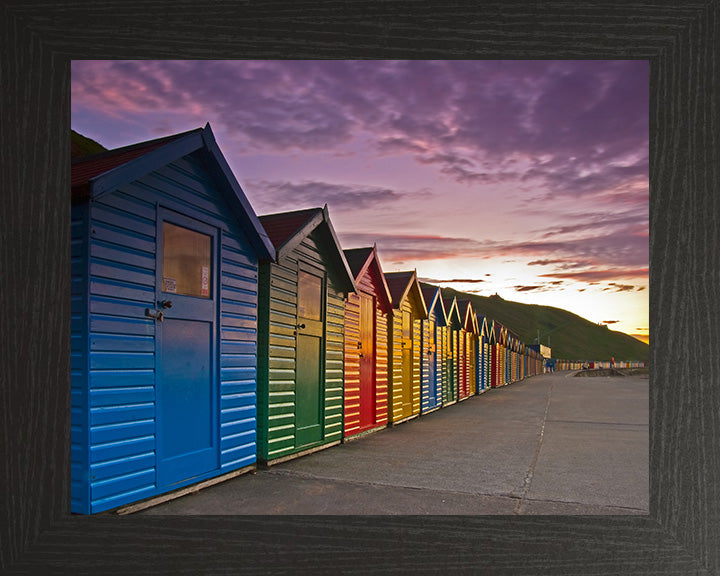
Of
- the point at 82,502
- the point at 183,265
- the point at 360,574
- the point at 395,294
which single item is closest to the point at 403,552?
the point at 360,574

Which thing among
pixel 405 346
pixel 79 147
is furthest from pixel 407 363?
pixel 79 147

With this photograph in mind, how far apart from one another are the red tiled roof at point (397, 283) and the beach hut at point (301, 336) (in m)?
3.66

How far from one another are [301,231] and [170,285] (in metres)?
2.89

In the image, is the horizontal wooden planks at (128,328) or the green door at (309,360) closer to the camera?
the horizontal wooden planks at (128,328)

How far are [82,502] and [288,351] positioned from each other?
4.04 meters

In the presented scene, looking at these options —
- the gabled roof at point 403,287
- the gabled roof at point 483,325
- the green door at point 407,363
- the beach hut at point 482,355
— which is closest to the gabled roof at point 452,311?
the gabled roof at point 403,287

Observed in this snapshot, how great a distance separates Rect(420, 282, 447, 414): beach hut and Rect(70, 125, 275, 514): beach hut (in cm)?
1030

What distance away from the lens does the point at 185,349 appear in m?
6.01

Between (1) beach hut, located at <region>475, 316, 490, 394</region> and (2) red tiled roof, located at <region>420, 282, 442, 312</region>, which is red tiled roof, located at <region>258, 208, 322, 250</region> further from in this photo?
(1) beach hut, located at <region>475, 316, 490, 394</region>

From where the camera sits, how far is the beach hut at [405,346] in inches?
541

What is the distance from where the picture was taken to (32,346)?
234cm

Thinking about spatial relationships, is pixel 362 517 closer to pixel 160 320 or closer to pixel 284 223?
pixel 160 320

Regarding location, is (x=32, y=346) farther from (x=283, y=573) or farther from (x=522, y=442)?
(x=522, y=442)

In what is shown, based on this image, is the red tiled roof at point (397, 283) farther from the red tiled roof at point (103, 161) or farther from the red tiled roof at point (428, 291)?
the red tiled roof at point (103, 161)
